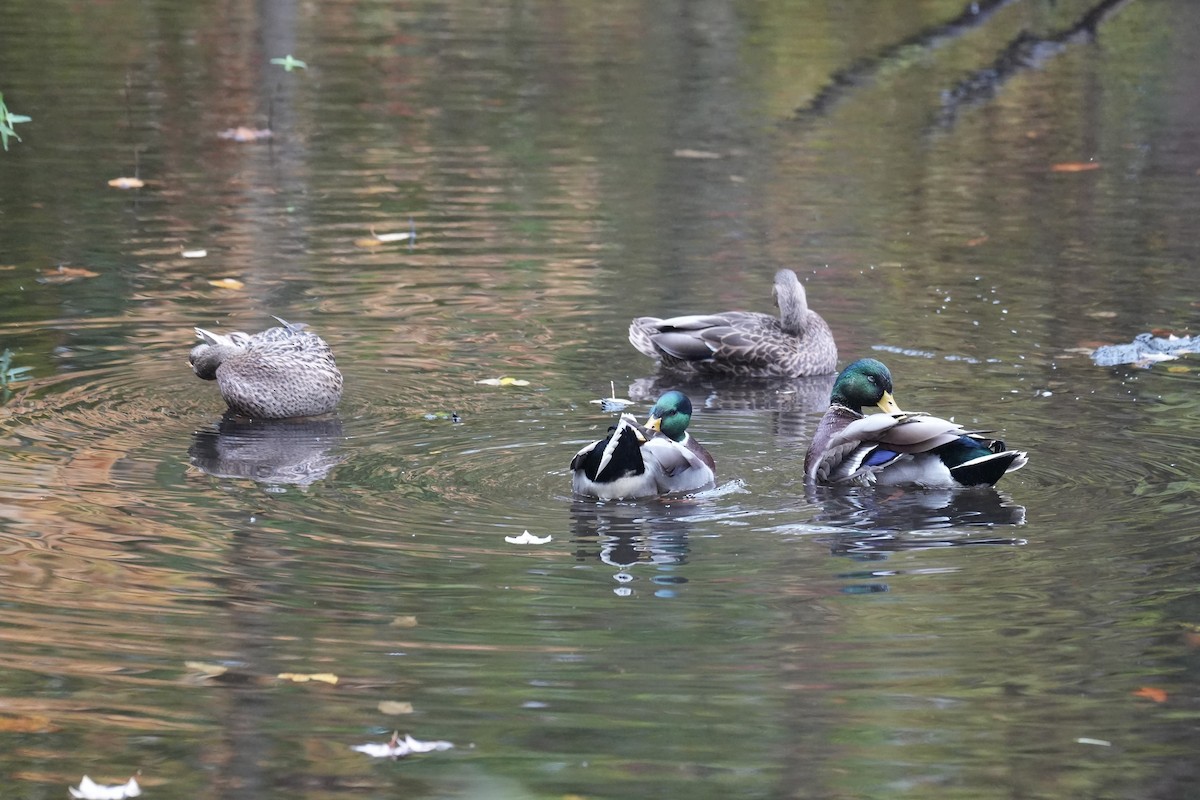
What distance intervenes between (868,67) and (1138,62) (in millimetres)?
3561

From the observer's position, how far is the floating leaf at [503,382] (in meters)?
10.3

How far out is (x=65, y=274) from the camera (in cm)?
1275

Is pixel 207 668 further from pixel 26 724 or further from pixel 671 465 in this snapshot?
pixel 671 465

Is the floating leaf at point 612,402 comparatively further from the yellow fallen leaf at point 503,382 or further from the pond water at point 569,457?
the yellow fallen leaf at point 503,382

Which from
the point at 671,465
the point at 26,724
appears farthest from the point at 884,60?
the point at 26,724

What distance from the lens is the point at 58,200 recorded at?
49.8 feet

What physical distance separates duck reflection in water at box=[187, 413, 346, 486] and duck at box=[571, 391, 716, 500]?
129cm

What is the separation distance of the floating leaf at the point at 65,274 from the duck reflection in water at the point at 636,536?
224 inches

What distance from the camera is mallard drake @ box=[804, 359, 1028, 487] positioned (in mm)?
8367

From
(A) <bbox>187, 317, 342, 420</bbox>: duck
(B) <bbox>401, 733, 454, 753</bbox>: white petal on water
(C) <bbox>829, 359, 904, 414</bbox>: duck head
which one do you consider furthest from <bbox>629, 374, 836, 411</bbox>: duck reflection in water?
(B) <bbox>401, 733, 454, 753</bbox>: white petal on water

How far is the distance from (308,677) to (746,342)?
543cm

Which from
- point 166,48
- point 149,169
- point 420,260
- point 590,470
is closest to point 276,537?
point 590,470

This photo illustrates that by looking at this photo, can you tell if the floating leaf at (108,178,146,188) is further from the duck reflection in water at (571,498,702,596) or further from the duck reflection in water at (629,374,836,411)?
the duck reflection in water at (571,498,702,596)

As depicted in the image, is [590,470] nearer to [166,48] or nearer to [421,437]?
[421,437]
